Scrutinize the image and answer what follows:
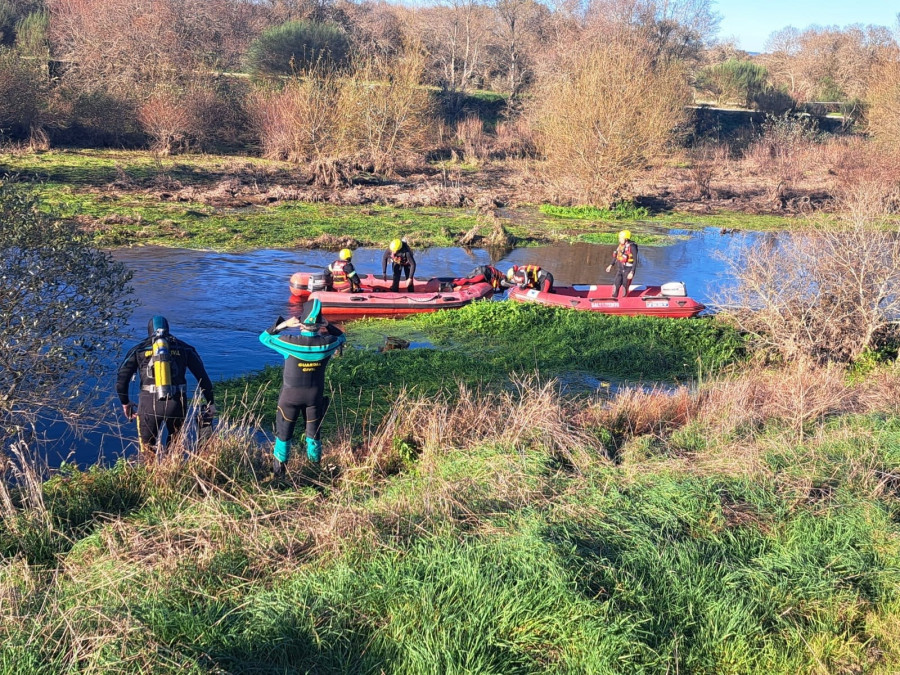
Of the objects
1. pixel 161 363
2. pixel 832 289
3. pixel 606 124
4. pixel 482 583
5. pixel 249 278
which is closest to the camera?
pixel 482 583

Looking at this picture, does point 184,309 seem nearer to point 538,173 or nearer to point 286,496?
point 286,496

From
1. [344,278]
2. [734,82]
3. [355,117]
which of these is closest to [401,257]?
[344,278]

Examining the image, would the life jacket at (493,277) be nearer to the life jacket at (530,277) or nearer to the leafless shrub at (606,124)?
the life jacket at (530,277)

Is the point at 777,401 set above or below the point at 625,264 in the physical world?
below

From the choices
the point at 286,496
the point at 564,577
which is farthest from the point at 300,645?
the point at 286,496

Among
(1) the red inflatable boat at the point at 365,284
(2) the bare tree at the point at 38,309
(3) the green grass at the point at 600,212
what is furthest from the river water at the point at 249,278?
(3) the green grass at the point at 600,212

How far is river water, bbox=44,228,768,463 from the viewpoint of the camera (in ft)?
39.6

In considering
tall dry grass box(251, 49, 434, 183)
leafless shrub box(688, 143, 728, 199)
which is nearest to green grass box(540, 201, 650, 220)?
leafless shrub box(688, 143, 728, 199)

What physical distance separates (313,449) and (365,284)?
28.0 feet

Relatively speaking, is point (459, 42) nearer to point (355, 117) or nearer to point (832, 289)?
point (355, 117)

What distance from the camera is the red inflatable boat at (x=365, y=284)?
15.1m

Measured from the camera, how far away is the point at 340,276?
15.1m

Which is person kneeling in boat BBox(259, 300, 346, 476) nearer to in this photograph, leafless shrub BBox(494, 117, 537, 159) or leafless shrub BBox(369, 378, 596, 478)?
leafless shrub BBox(369, 378, 596, 478)

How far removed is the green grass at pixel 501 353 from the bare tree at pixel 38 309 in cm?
289
